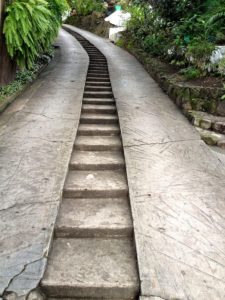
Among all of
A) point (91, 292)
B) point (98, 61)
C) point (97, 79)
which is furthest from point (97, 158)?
point (98, 61)

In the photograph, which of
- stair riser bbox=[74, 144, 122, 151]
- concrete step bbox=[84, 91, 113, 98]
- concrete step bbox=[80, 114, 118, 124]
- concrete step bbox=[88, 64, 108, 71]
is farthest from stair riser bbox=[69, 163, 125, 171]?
concrete step bbox=[88, 64, 108, 71]

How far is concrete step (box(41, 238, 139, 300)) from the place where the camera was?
7.81 ft

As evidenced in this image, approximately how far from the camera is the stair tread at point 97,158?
13.9 ft

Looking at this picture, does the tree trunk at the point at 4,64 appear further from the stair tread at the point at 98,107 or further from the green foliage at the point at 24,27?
the stair tread at the point at 98,107

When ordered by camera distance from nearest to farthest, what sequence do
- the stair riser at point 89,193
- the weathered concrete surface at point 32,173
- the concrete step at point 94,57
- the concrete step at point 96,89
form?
the weathered concrete surface at point 32,173 < the stair riser at point 89,193 < the concrete step at point 96,89 < the concrete step at point 94,57

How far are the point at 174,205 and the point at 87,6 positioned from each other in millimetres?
22708

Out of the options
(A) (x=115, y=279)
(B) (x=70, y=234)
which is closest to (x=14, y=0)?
(B) (x=70, y=234)

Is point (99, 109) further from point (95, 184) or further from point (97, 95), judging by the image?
point (95, 184)

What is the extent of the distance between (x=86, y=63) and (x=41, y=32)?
4098mm

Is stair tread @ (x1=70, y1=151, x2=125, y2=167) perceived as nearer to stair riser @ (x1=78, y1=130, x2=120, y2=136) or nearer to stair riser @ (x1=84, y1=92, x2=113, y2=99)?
stair riser @ (x1=78, y1=130, x2=120, y2=136)

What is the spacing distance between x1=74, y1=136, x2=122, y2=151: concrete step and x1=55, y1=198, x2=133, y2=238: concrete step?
4.29ft

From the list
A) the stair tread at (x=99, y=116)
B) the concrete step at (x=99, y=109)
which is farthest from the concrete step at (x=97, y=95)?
the stair tread at (x=99, y=116)

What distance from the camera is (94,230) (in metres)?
3.00

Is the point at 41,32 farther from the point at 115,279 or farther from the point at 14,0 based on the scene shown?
the point at 115,279
